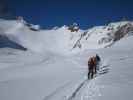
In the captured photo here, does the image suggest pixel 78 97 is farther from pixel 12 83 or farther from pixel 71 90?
pixel 12 83

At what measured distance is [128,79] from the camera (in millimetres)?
16469

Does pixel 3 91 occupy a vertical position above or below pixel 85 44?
below

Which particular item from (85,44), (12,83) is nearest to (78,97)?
(12,83)

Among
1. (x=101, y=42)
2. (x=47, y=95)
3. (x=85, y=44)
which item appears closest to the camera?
(x=47, y=95)

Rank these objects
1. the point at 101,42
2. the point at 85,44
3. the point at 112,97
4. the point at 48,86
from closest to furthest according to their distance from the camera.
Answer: the point at 112,97 → the point at 48,86 → the point at 101,42 → the point at 85,44

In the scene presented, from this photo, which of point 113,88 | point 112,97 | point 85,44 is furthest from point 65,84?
point 85,44

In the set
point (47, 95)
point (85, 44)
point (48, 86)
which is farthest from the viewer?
point (85, 44)

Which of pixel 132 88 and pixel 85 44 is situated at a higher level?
pixel 85 44

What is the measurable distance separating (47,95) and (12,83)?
4.07 meters

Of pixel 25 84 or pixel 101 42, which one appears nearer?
pixel 25 84

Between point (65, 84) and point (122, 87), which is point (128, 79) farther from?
point (65, 84)

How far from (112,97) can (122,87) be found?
7.21ft

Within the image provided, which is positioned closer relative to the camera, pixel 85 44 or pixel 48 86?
pixel 48 86

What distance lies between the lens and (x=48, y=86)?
15.7 metres
